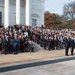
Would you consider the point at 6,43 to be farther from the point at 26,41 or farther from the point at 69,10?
the point at 69,10

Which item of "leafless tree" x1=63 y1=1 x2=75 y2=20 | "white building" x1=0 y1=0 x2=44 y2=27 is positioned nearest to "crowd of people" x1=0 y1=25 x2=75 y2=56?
"white building" x1=0 y1=0 x2=44 y2=27

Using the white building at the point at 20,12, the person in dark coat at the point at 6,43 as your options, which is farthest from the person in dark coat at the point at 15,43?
the white building at the point at 20,12

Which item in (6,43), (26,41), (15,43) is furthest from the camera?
(26,41)

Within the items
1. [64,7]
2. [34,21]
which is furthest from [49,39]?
[64,7]

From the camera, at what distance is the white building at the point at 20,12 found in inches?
1666

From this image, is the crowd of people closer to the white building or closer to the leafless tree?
the white building

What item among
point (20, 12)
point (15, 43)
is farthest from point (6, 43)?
point (20, 12)

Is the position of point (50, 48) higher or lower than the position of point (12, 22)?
lower

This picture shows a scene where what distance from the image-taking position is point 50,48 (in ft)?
88.6

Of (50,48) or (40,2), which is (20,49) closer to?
(50,48)

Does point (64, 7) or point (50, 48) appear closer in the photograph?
point (50, 48)

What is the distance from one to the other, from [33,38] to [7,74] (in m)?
16.1

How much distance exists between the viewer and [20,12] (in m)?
45.7

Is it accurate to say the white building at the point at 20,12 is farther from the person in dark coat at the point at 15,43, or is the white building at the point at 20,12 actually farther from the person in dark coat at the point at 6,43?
the person in dark coat at the point at 6,43
